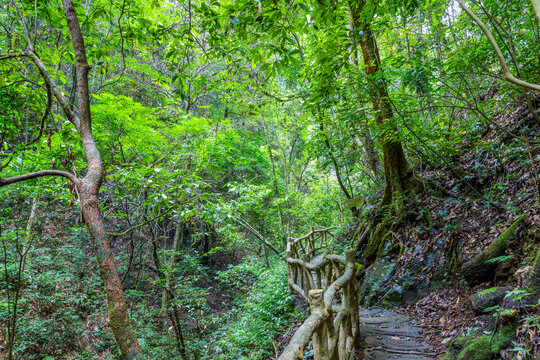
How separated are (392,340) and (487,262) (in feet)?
5.53

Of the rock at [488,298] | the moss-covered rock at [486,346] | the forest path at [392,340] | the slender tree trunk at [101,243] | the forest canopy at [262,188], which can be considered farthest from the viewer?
the forest path at [392,340]

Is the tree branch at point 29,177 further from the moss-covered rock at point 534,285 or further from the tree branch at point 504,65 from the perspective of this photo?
the moss-covered rock at point 534,285

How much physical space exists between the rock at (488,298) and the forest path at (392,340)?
801 millimetres

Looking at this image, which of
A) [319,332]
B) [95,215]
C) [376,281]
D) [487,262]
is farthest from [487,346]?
[95,215]

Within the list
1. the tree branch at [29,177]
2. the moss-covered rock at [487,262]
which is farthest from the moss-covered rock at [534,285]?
the tree branch at [29,177]

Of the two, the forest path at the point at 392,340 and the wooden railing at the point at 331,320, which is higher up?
the wooden railing at the point at 331,320

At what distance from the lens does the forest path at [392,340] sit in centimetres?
348

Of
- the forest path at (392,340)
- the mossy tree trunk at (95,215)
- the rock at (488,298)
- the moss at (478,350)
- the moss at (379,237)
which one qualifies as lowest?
the forest path at (392,340)

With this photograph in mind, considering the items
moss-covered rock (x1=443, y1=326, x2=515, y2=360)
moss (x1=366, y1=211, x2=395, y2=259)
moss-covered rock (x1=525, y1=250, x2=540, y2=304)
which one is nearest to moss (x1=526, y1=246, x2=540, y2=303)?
moss-covered rock (x1=525, y1=250, x2=540, y2=304)

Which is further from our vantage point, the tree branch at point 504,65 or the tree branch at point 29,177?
the tree branch at point 29,177

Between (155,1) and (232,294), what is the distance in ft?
43.2

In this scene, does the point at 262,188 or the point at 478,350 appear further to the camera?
the point at 262,188

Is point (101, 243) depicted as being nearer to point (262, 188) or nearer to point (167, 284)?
point (167, 284)

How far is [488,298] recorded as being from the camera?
3.39 metres
